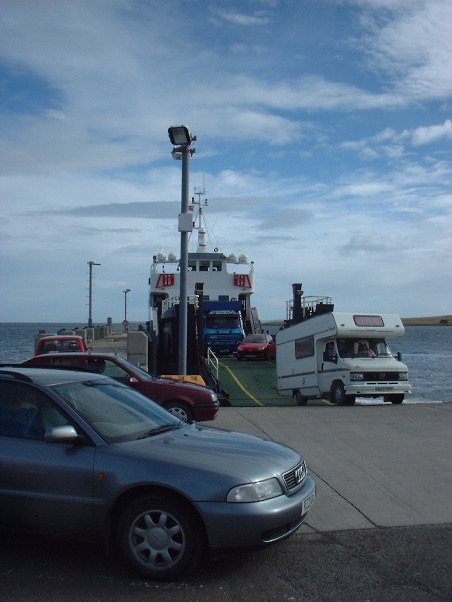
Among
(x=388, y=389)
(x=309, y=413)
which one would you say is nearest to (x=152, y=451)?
(x=309, y=413)

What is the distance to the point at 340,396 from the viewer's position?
52.9ft

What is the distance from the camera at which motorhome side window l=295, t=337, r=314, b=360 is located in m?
17.6

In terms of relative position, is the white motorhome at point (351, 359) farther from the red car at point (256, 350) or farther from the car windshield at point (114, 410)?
the red car at point (256, 350)

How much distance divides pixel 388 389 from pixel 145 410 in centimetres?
1121

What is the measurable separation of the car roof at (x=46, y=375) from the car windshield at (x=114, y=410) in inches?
3.0

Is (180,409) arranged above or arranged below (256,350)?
below

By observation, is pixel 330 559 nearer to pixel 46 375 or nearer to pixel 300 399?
pixel 46 375

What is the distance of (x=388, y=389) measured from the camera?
15898mm

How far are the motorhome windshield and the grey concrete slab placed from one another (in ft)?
10.7

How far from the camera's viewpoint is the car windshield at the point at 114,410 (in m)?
5.09

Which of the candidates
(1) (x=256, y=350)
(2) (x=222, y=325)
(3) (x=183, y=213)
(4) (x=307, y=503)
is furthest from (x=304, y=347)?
(2) (x=222, y=325)

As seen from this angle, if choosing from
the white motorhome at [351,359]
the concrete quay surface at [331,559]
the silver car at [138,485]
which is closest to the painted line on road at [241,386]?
the white motorhome at [351,359]

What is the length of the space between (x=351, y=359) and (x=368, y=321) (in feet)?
3.44

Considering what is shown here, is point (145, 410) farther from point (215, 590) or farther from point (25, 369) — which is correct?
point (215, 590)
